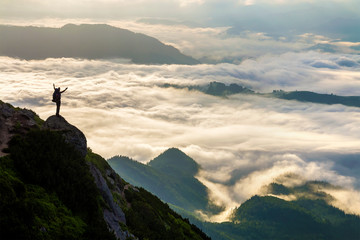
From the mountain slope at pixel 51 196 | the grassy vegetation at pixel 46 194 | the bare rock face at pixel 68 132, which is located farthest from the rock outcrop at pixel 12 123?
the bare rock face at pixel 68 132

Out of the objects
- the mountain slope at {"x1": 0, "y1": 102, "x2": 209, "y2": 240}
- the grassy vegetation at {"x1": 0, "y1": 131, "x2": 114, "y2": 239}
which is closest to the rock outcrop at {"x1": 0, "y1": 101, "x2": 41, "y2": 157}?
the mountain slope at {"x1": 0, "y1": 102, "x2": 209, "y2": 240}

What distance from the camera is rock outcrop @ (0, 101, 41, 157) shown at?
40594 mm

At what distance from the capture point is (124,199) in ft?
188

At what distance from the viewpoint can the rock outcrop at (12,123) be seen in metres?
40.6

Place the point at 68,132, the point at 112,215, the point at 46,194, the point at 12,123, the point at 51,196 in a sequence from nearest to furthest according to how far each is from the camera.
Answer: the point at 46,194
the point at 51,196
the point at 112,215
the point at 12,123
the point at 68,132

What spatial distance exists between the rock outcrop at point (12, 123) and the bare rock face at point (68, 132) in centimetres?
201

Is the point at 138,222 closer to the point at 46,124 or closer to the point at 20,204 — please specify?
the point at 46,124

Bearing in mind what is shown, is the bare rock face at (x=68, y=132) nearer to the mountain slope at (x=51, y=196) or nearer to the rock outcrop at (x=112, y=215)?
the mountain slope at (x=51, y=196)

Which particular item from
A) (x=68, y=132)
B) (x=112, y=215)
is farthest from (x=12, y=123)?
(x=112, y=215)

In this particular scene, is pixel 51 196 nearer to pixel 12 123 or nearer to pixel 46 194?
pixel 46 194

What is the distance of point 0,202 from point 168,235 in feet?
98.3

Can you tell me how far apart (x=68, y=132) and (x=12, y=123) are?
23.2 ft

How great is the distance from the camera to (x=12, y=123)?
44969 mm

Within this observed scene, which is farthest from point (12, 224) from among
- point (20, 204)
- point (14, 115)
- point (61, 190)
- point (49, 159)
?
point (14, 115)
